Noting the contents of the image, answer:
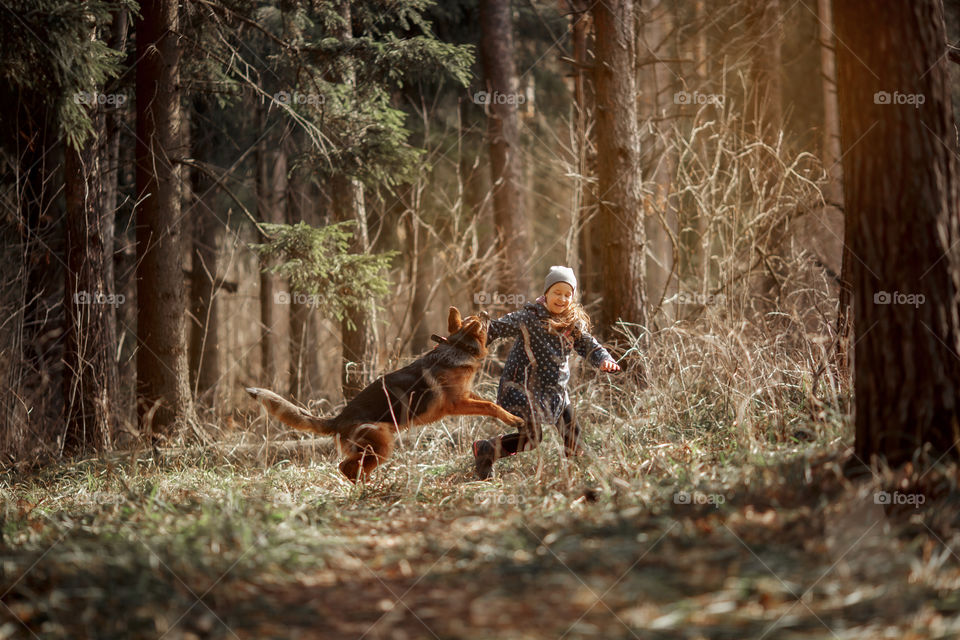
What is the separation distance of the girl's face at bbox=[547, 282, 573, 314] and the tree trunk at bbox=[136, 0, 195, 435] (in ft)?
14.7

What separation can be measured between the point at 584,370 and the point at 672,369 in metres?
1.20

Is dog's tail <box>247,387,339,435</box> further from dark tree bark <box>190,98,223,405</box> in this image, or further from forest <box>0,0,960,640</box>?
dark tree bark <box>190,98,223,405</box>

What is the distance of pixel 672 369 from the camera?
6848 mm

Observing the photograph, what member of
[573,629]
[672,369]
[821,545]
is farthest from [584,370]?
[573,629]
